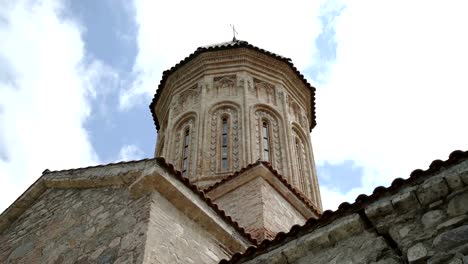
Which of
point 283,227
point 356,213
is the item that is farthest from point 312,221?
point 283,227

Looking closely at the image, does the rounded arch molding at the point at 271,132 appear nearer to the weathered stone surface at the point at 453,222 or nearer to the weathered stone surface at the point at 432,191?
the weathered stone surface at the point at 432,191

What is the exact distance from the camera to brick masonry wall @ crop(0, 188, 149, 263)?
5910 millimetres

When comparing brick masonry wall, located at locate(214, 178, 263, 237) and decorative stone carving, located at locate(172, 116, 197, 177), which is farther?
decorative stone carving, located at locate(172, 116, 197, 177)

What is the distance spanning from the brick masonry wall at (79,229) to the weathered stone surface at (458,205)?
120 inches

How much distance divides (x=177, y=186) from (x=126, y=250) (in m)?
1.10

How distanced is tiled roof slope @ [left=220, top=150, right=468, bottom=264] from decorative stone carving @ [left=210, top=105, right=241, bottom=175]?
22.7 feet

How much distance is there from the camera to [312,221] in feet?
16.4

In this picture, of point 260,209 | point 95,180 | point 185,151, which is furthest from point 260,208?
point 185,151

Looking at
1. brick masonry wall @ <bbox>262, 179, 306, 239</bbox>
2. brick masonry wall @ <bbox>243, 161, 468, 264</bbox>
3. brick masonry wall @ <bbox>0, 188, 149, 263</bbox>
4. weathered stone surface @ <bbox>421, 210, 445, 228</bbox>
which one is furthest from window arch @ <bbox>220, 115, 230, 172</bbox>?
weathered stone surface @ <bbox>421, 210, 445, 228</bbox>

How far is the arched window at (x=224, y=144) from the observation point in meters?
12.3

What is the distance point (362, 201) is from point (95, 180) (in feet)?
12.7

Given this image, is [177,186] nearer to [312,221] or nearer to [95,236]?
[95,236]

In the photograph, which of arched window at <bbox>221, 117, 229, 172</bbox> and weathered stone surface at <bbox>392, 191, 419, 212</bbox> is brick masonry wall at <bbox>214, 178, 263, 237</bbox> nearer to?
arched window at <bbox>221, 117, 229, 172</bbox>

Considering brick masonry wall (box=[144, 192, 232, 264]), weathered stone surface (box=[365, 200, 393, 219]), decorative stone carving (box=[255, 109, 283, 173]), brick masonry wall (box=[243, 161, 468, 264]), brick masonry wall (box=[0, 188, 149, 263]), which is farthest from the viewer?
decorative stone carving (box=[255, 109, 283, 173])
